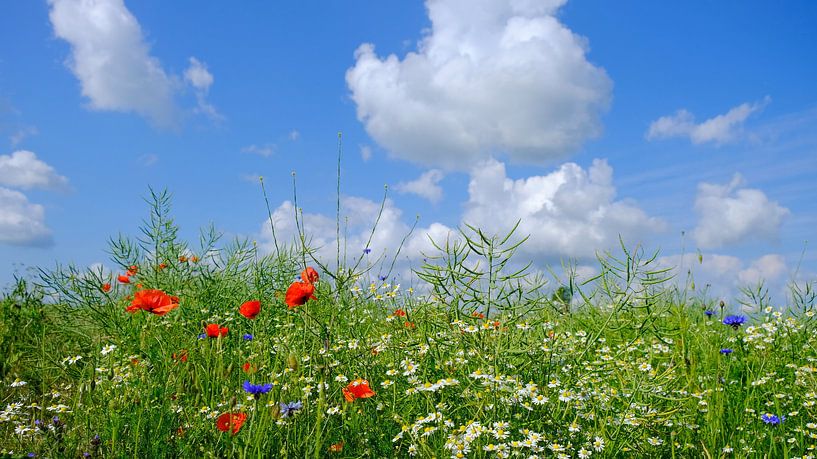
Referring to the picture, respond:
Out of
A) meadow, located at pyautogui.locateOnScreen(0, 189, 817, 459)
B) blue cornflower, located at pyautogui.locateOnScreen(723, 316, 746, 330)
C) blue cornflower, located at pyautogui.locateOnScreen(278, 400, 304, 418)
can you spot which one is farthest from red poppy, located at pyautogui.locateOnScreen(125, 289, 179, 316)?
blue cornflower, located at pyautogui.locateOnScreen(723, 316, 746, 330)

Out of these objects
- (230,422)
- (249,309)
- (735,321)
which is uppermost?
(735,321)

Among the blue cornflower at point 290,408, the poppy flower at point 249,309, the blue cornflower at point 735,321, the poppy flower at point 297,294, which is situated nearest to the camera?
the blue cornflower at point 290,408

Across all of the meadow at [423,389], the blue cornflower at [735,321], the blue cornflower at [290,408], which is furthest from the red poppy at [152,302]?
the blue cornflower at [735,321]

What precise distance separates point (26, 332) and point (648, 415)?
5303 millimetres

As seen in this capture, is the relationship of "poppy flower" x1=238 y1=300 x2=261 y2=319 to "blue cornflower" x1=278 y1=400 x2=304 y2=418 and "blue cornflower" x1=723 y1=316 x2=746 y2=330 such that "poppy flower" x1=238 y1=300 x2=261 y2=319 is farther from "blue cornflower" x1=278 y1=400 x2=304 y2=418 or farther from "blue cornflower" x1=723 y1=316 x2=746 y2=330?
"blue cornflower" x1=723 y1=316 x2=746 y2=330

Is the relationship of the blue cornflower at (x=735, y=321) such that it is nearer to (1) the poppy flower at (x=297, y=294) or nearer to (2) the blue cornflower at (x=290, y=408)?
(1) the poppy flower at (x=297, y=294)

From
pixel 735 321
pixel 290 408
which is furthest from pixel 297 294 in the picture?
pixel 735 321

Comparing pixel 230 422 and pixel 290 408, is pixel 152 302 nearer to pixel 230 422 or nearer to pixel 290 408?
pixel 230 422

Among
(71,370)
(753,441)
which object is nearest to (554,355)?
(753,441)

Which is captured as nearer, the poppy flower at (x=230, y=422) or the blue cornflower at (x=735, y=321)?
the poppy flower at (x=230, y=422)

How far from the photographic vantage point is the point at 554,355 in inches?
128

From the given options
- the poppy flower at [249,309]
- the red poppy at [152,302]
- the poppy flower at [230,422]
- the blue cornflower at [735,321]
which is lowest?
the poppy flower at [230,422]

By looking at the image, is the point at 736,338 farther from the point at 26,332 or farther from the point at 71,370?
the point at 26,332

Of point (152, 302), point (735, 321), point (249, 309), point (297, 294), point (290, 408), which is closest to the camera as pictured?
point (290, 408)
